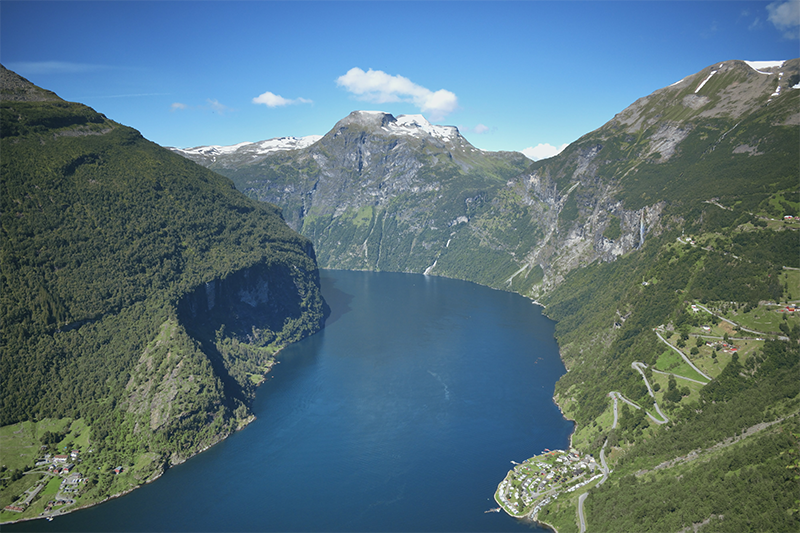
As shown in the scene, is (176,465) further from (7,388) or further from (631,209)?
(631,209)

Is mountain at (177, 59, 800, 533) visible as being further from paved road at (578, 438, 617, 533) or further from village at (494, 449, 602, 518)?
village at (494, 449, 602, 518)

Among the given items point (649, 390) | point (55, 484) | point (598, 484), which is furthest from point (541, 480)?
point (55, 484)

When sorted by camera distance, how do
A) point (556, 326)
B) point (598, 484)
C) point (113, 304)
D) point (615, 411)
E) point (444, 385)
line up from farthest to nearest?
point (556, 326) < point (444, 385) < point (113, 304) < point (615, 411) < point (598, 484)

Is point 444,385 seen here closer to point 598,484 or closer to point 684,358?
point 598,484

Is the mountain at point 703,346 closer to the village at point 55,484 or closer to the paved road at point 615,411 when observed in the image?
the paved road at point 615,411

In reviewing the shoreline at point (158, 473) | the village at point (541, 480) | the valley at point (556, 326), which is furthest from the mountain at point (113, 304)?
the village at point (541, 480)

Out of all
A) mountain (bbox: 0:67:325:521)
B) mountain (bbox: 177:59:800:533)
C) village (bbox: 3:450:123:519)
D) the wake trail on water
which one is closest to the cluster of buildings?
village (bbox: 3:450:123:519)
